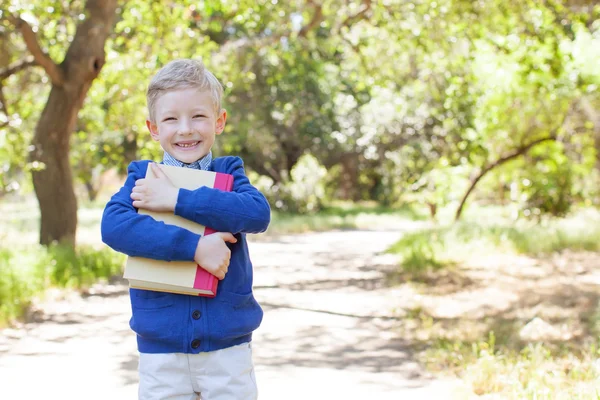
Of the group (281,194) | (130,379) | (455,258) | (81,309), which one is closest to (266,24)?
(455,258)

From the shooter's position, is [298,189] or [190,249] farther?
[298,189]

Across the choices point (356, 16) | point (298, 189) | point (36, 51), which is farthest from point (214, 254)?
point (298, 189)

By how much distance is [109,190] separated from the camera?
4866cm

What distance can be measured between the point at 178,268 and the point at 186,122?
1.63 ft

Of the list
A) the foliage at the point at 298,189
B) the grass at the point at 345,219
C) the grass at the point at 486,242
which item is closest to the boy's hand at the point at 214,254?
the grass at the point at 486,242

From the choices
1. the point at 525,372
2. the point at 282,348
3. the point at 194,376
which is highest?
the point at 194,376

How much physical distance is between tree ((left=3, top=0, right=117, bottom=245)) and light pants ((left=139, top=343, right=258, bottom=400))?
805 cm

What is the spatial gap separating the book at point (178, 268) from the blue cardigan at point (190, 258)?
50mm

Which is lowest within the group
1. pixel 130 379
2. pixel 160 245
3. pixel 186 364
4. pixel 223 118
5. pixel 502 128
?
pixel 130 379

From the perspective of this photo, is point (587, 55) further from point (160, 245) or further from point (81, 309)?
point (160, 245)

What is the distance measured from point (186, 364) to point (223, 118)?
0.89 meters

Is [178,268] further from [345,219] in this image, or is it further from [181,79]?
[345,219]

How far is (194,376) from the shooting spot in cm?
252

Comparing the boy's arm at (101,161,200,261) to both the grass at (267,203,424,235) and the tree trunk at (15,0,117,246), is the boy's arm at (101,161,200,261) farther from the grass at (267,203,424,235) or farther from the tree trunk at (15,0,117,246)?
the grass at (267,203,424,235)
